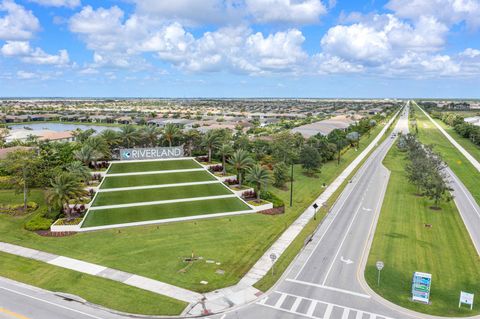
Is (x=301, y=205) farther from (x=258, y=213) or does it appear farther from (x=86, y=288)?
(x=86, y=288)

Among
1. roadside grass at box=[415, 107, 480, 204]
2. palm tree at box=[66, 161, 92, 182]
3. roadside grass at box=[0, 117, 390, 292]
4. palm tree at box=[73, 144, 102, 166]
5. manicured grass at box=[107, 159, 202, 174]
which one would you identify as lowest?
roadside grass at box=[0, 117, 390, 292]

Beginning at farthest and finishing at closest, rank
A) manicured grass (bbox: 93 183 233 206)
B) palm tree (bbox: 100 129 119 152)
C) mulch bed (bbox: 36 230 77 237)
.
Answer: palm tree (bbox: 100 129 119 152) < manicured grass (bbox: 93 183 233 206) < mulch bed (bbox: 36 230 77 237)

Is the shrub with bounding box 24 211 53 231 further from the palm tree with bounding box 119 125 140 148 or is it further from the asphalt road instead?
the palm tree with bounding box 119 125 140 148

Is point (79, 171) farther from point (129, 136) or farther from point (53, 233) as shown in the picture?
point (129, 136)

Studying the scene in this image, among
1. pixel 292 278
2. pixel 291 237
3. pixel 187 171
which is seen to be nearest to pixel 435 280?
pixel 292 278

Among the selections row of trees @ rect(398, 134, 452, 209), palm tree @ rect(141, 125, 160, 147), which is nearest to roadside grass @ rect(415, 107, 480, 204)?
row of trees @ rect(398, 134, 452, 209)
